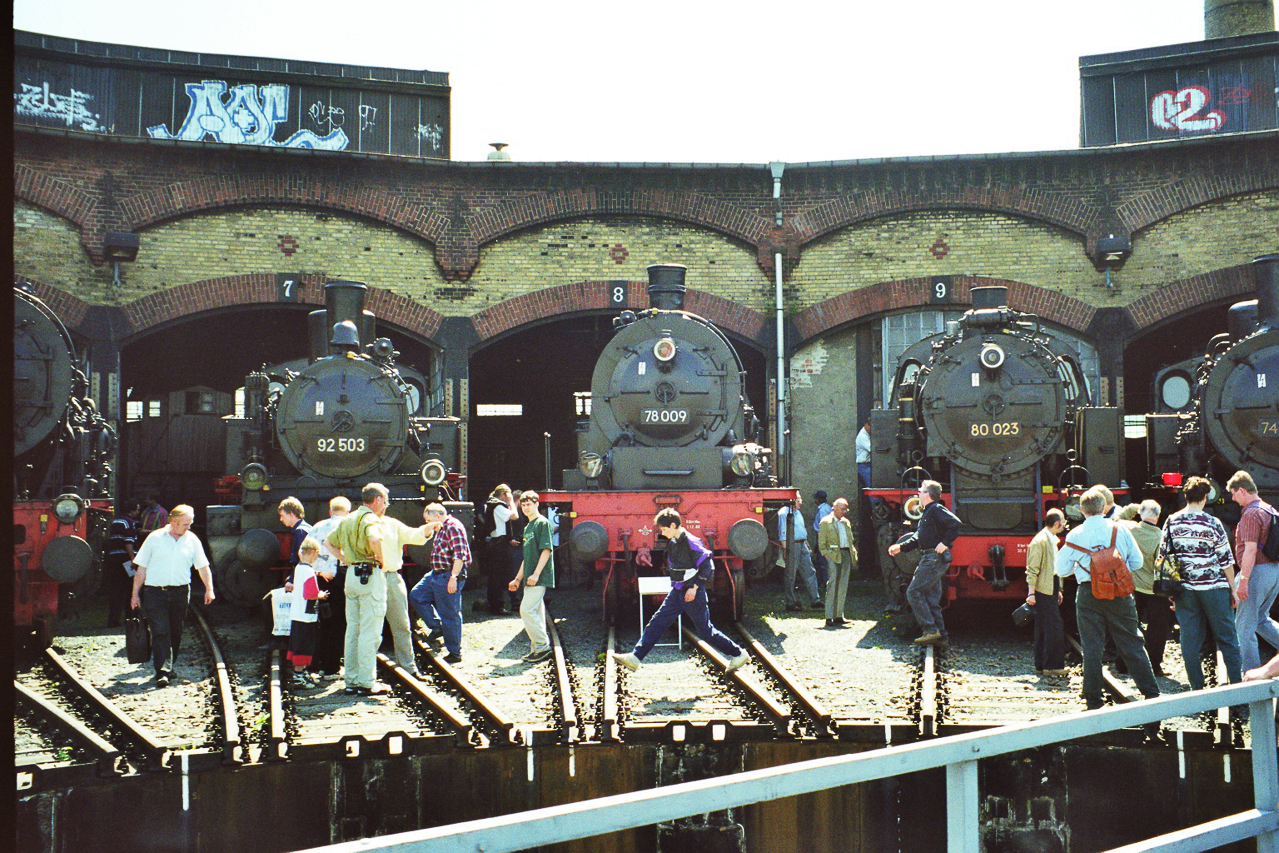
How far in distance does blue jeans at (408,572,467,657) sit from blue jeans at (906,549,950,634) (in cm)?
389

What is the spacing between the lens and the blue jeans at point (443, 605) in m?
9.07

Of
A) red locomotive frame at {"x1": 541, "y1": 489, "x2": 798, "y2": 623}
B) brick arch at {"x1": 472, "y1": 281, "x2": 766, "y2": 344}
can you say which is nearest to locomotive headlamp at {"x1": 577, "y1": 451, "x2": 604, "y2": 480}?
red locomotive frame at {"x1": 541, "y1": 489, "x2": 798, "y2": 623}

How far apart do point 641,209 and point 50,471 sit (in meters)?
9.72

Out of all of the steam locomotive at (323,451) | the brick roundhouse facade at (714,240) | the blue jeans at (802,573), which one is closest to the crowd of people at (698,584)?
the steam locomotive at (323,451)

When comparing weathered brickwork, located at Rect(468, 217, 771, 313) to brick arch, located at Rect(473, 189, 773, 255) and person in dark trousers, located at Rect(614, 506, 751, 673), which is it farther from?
person in dark trousers, located at Rect(614, 506, 751, 673)

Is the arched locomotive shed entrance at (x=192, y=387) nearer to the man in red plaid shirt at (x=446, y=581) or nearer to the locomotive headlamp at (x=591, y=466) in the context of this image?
the locomotive headlamp at (x=591, y=466)

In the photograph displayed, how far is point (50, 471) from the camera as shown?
1034 cm

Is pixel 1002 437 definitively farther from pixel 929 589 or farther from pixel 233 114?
pixel 233 114

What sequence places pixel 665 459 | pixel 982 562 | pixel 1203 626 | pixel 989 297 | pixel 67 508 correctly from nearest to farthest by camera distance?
1. pixel 1203 626
2. pixel 67 508
3. pixel 982 562
4. pixel 665 459
5. pixel 989 297

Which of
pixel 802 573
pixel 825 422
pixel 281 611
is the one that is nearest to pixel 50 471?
pixel 281 611

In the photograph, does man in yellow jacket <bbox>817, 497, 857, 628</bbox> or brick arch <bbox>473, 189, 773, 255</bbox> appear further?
brick arch <bbox>473, 189, 773, 255</bbox>

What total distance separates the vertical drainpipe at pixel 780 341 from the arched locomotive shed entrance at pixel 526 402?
385cm

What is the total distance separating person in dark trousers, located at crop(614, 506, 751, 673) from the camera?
806cm

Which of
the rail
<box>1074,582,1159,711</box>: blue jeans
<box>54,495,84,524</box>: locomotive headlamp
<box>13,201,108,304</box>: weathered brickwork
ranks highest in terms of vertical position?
<box>13,201,108,304</box>: weathered brickwork
